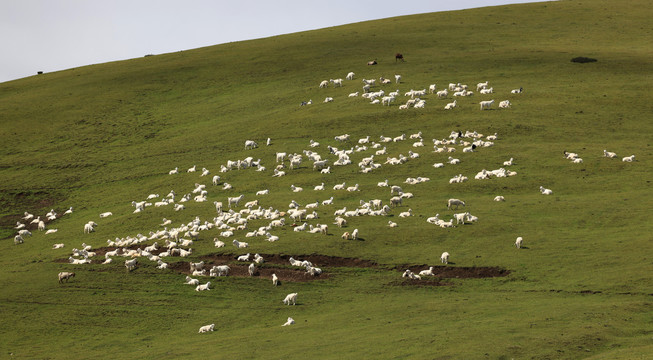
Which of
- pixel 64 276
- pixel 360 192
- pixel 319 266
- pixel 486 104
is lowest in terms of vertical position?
pixel 319 266

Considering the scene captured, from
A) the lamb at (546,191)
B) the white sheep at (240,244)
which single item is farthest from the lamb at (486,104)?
the white sheep at (240,244)

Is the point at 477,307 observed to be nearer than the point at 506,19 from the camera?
Yes

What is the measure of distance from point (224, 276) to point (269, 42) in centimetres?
7153

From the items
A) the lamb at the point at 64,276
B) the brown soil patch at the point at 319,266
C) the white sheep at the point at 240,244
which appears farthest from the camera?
the white sheep at the point at 240,244

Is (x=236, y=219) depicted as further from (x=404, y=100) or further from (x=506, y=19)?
(x=506, y=19)

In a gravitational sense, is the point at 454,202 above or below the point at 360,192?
below

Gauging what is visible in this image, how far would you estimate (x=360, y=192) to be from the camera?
185ft

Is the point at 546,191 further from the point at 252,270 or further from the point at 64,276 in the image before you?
the point at 64,276

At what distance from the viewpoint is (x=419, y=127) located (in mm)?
69750

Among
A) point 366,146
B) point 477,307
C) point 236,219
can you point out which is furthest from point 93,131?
point 477,307

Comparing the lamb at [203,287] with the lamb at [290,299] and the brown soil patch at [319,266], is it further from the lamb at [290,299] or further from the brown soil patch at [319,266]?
the lamb at [290,299]

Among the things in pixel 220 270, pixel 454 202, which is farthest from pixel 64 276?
pixel 454 202

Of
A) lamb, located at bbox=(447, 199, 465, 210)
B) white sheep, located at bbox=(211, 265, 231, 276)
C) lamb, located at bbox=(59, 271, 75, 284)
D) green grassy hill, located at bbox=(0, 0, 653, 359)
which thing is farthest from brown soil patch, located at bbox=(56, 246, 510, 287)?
lamb, located at bbox=(447, 199, 465, 210)

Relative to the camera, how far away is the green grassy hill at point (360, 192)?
113 ft
